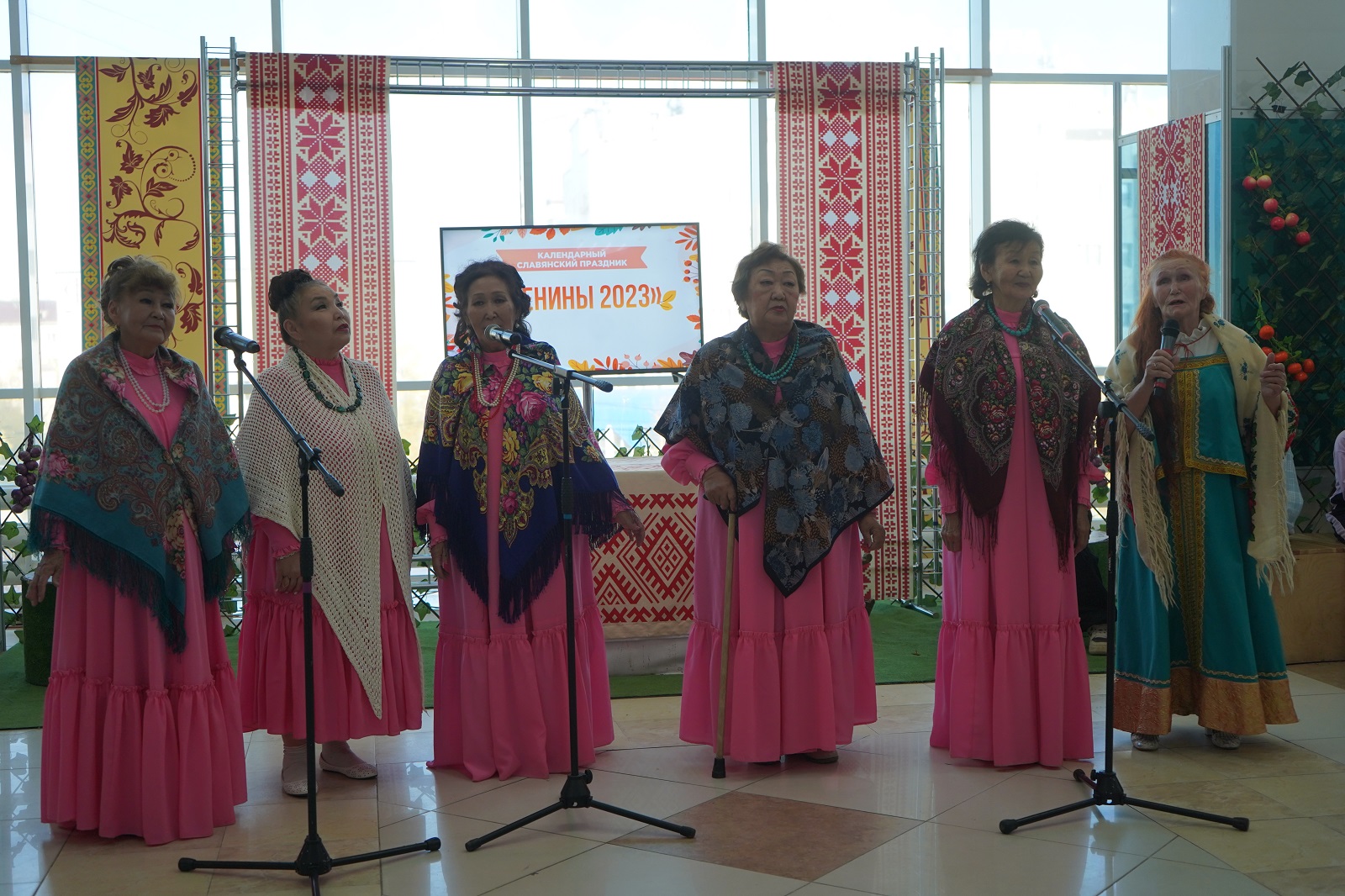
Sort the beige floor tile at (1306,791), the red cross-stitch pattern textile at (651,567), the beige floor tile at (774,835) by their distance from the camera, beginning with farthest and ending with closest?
1. the red cross-stitch pattern textile at (651,567)
2. the beige floor tile at (1306,791)
3. the beige floor tile at (774,835)

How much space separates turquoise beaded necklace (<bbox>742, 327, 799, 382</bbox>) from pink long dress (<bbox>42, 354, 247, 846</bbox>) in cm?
165

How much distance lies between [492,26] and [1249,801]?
6264 mm

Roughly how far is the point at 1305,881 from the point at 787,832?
4.06ft

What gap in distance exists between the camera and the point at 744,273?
3861mm

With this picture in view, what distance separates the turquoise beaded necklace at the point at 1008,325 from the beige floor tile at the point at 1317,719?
1.67 metres

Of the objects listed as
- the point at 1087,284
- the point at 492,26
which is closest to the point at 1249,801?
the point at 1087,284

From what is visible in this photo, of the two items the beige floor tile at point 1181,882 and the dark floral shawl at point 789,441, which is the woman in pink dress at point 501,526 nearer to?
the dark floral shawl at point 789,441

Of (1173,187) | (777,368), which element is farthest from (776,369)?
(1173,187)

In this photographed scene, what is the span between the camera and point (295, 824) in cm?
346

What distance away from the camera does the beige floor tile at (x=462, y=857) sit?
3.00m

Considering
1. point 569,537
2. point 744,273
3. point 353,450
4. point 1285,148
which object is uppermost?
point 1285,148

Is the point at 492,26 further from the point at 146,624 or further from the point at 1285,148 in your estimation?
the point at 146,624

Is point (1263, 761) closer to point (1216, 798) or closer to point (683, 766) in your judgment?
point (1216, 798)

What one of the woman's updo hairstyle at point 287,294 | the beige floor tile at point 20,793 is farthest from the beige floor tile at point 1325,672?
the beige floor tile at point 20,793
